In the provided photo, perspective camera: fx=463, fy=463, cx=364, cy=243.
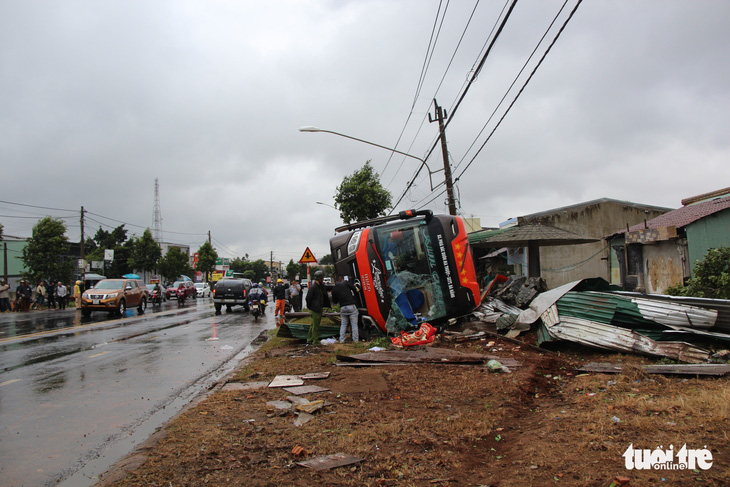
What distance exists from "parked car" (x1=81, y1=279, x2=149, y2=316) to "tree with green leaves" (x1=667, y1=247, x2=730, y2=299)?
22410mm

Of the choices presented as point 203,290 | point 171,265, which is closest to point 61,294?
point 203,290

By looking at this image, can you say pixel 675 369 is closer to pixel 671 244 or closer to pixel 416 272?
pixel 416 272

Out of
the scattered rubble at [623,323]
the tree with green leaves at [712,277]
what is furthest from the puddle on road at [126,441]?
the tree with green leaves at [712,277]

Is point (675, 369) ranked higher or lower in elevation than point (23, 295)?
lower

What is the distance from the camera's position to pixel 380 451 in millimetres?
4105

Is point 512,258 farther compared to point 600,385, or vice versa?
point 512,258

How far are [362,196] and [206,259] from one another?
5440 centimetres

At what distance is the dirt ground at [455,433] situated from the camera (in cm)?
356

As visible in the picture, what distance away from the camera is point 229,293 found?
24.6m

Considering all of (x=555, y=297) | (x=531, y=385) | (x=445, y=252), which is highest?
(x=445, y=252)

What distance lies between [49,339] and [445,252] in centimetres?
1114

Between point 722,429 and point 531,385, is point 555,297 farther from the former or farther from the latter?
point 722,429

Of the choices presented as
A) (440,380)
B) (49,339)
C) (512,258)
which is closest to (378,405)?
(440,380)

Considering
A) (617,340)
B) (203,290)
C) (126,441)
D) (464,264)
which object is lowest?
(203,290)
